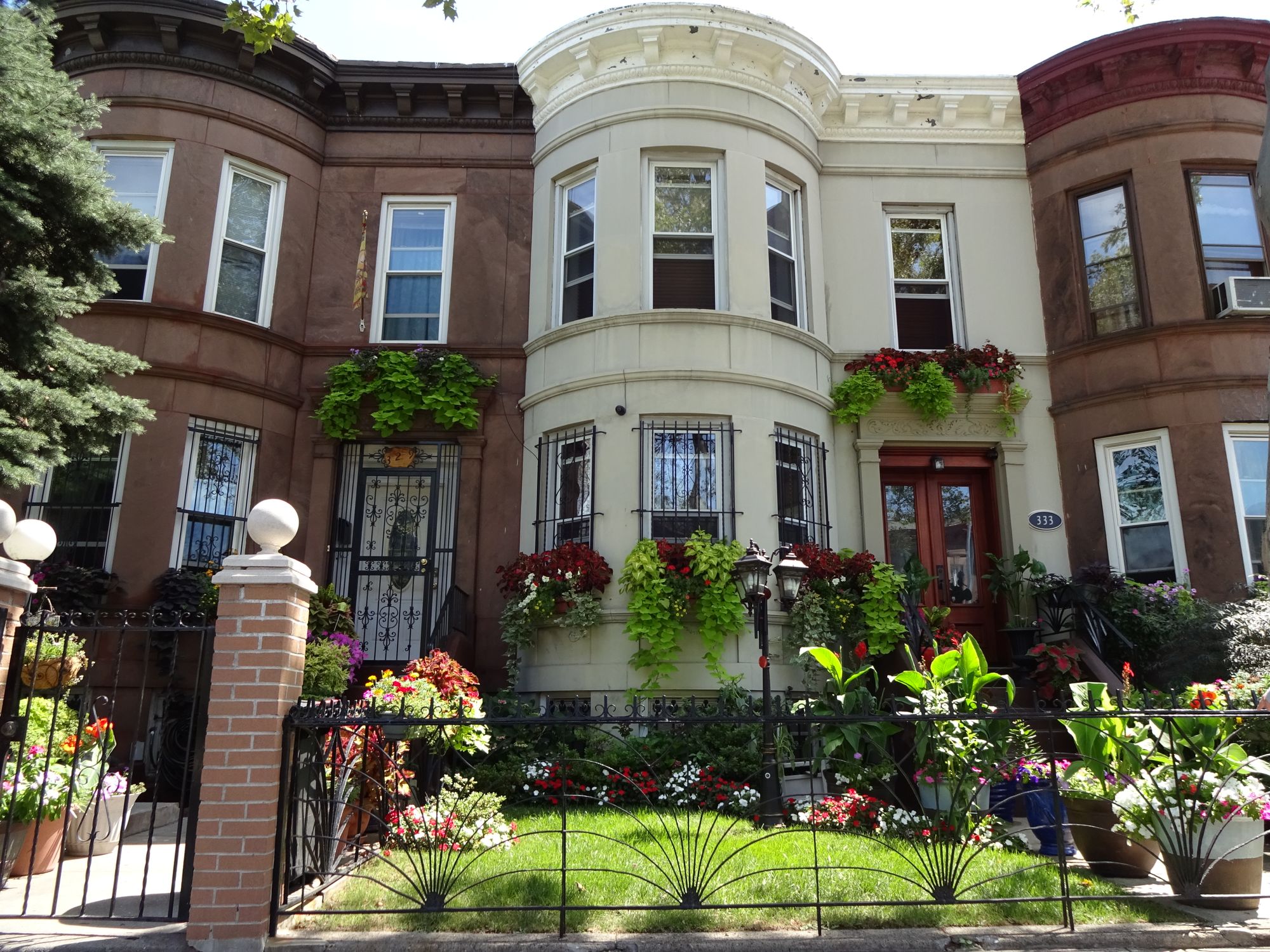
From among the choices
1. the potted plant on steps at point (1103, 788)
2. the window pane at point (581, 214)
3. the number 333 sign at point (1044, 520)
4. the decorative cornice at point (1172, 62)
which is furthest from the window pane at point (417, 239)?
the potted plant on steps at point (1103, 788)

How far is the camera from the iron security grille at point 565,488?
408 inches

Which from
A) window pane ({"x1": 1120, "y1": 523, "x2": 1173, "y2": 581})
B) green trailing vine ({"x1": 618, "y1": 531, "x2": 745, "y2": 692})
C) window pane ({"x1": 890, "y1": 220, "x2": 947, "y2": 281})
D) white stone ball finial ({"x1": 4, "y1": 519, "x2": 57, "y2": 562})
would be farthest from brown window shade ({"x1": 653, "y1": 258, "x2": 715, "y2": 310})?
white stone ball finial ({"x1": 4, "y1": 519, "x2": 57, "y2": 562})

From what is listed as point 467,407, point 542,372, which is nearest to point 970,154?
point 542,372

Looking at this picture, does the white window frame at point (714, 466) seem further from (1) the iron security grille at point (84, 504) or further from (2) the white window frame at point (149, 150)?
(2) the white window frame at point (149, 150)

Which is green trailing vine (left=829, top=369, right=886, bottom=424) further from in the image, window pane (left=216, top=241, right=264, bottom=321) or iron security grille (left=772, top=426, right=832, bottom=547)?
window pane (left=216, top=241, right=264, bottom=321)

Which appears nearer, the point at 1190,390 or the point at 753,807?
the point at 753,807

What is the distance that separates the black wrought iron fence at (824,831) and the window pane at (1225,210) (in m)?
6.91

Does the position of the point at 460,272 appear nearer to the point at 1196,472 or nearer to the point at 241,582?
the point at 241,582

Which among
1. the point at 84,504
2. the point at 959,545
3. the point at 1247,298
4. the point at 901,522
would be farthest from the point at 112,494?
the point at 1247,298

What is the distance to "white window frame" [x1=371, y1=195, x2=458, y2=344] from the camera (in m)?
11.9

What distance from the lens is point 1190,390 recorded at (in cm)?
1084

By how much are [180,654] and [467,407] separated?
415cm

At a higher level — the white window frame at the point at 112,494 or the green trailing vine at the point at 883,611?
the white window frame at the point at 112,494

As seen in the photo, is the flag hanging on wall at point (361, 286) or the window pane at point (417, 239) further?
the window pane at point (417, 239)
